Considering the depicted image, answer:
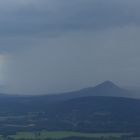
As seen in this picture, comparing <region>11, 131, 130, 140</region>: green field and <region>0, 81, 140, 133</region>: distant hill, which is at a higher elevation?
<region>0, 81, 140, 133</region>: distant hill

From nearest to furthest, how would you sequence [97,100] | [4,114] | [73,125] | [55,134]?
[55,134] → [73,125] → [4,114] → [97,100]

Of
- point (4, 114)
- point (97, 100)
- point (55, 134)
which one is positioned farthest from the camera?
point (97, 100)

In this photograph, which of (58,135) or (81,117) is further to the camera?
(81,117)

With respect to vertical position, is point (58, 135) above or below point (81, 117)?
below

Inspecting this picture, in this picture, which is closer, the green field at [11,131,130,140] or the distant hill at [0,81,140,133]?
the green field at [11,131,130,140]

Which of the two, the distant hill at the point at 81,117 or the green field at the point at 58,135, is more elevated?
the distant hill at the point at 81,117

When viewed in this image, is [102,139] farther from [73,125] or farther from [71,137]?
[73,125]

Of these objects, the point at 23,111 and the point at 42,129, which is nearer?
the point at 42,129

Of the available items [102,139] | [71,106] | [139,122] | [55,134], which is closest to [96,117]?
[139,122]

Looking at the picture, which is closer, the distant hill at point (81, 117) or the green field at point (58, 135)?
the green field at point (58, 135)

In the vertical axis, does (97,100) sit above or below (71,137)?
above
